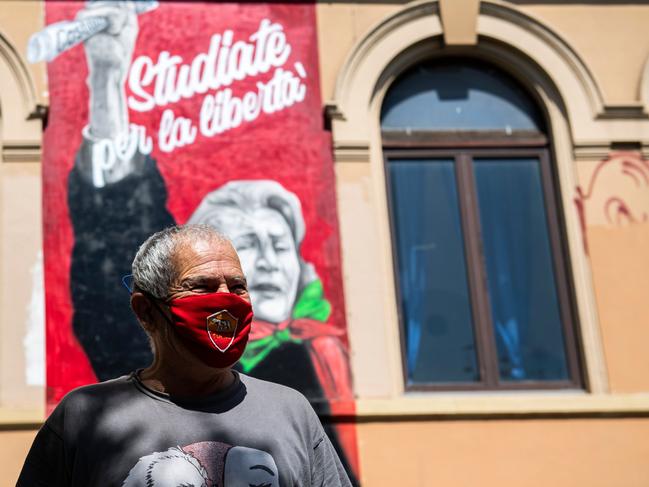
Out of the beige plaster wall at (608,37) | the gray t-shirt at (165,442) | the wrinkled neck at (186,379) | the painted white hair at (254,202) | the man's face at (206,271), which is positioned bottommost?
the gray t-shirt at (165,442)

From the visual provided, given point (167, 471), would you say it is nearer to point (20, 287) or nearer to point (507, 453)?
point (20, 287)

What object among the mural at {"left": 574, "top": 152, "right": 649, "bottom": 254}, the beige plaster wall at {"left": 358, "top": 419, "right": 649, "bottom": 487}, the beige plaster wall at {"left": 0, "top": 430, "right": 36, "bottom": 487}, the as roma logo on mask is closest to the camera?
the as roma logo on mask

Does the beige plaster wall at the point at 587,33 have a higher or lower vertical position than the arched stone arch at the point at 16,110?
higher

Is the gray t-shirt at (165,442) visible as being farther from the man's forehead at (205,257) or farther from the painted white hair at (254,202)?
the painted white hair at (254,202)

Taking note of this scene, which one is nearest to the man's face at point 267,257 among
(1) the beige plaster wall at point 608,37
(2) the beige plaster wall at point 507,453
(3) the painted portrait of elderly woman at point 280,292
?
(3) the painted portrait of elderly woman at point 280,292

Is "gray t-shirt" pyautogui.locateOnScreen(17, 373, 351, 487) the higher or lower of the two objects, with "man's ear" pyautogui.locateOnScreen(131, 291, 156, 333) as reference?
lower

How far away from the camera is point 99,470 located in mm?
2691

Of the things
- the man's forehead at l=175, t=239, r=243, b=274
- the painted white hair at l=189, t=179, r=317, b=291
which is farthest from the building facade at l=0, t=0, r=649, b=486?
the man's forehead at l=175, t=239, r=243, b=274

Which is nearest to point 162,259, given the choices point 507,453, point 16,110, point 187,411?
point 187,411

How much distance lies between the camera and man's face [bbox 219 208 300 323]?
7352 millimetres

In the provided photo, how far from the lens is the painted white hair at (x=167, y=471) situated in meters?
2.64

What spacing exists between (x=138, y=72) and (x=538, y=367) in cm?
360

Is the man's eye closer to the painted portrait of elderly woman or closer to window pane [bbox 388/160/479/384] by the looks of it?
the painted portrait of elderly woman

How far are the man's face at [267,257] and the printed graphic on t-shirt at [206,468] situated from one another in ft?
15.0
